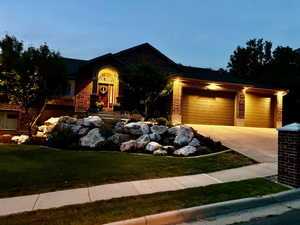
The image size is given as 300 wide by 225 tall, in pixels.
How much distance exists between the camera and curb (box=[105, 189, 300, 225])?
335 centimetres

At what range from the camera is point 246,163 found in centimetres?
732

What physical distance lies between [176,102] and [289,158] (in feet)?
35.0

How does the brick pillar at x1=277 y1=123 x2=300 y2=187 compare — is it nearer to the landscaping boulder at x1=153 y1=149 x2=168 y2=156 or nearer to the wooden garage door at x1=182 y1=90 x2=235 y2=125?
the landscaping boulder at x1=153 y1=149 x2=168 y2=156

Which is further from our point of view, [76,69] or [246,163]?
[76,69]

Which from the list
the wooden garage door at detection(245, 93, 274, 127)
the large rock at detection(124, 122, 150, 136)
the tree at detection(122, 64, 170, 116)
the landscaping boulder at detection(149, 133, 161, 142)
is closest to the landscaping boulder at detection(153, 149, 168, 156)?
the landscaping boulder at detection(149, 133, 161, 142)

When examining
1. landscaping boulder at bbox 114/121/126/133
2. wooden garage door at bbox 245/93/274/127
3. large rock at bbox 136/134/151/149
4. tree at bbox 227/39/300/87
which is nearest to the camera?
large rock at bbox 136/134/151/149

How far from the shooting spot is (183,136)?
33.9ft

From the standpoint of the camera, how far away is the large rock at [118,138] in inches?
398

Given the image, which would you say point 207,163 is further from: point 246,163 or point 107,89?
point 107,89

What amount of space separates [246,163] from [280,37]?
150138mm

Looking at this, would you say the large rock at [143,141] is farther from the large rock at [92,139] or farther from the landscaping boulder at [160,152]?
the large rock at [92,139]

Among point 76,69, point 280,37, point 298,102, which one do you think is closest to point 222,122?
point 298,102

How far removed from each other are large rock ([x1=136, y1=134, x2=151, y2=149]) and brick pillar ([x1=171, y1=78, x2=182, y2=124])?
17.6 feet

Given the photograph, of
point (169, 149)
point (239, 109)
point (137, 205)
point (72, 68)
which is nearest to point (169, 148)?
point (169, 149)
